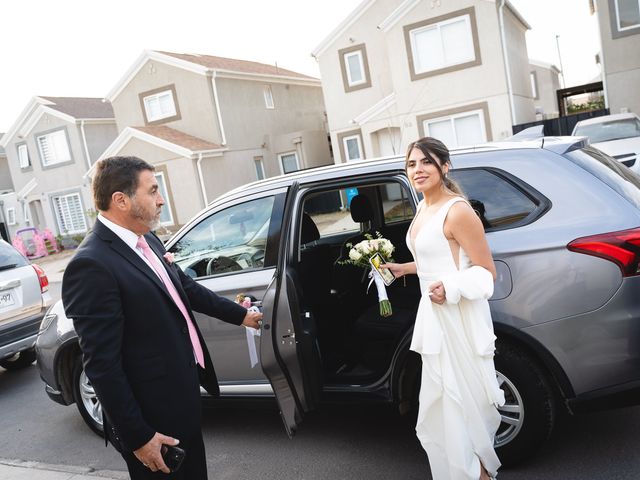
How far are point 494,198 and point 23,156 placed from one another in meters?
32.4

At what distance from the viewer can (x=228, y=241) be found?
174 inches

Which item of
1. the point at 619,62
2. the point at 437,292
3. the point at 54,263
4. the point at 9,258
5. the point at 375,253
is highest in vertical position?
the point at 619,62

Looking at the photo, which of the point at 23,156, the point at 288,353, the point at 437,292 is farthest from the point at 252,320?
the point at 23,156

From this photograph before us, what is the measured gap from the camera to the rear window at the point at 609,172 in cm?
321

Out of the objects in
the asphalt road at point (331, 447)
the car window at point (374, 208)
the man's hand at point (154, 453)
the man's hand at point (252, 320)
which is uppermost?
the car window at point (374, 208)

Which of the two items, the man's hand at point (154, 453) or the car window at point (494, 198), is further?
the car window at point (494, 198)

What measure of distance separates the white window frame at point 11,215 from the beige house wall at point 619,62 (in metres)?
30.2

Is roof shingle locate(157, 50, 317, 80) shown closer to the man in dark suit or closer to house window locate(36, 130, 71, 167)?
house window locate(36, 130, 71, 167)

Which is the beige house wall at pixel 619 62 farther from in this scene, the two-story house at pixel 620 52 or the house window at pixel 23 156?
the house window at pixel 23 156

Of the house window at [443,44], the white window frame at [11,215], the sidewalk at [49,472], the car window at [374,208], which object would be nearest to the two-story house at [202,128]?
the house window at [443,44]

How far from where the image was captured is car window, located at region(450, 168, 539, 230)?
3.30m

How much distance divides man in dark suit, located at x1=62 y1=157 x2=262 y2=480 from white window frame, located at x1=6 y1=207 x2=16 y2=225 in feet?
112

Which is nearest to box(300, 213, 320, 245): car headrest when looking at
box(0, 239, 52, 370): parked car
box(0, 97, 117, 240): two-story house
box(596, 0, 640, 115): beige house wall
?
box(0, 239, 52, 370): parked car

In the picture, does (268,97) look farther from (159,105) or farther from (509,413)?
(509,413)
